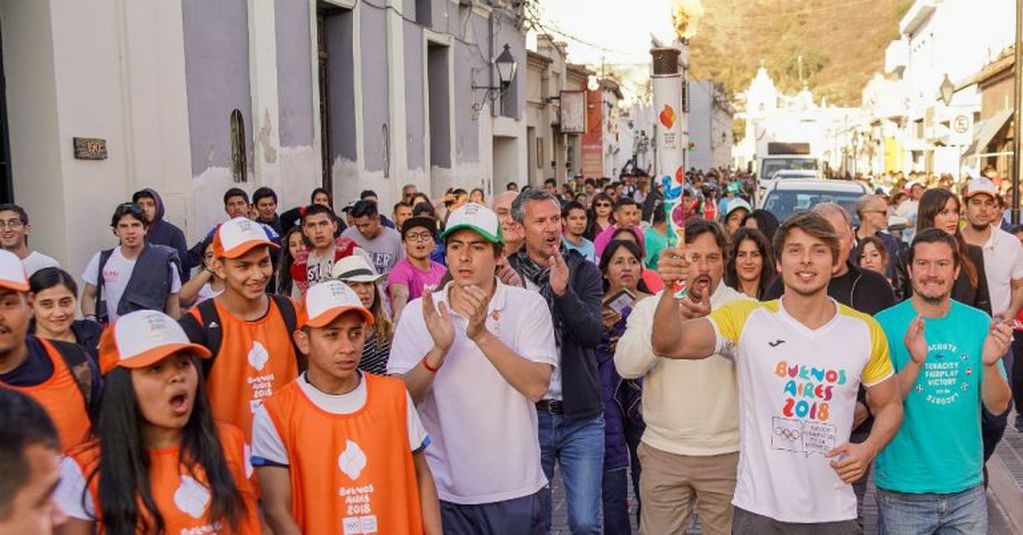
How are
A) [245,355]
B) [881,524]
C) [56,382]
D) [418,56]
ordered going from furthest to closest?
[418,56] → [881,524] → [245,355] → [56,382]

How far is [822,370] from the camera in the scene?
4.29 meters

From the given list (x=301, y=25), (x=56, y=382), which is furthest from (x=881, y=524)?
(x=301, y=25)

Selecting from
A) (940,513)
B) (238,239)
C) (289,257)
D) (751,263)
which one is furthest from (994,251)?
(238,239)

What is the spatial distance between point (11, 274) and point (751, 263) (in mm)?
3571

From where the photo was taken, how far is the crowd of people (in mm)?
3680

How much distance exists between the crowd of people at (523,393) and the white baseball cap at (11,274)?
0.5 inches

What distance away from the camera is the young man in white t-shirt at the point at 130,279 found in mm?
8133

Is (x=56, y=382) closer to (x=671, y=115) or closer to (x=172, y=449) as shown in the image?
(x=172, y=449)

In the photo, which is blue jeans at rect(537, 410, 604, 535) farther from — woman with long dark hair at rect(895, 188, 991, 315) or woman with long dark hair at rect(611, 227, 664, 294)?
woman with long dark hair at rect(895, 188, 991, 315)

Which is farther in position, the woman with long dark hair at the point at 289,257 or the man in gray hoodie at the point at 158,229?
the man in gray hoodie at the point at 158,229

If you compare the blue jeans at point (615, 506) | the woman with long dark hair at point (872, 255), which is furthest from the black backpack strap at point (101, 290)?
the woman with long dark hair at point (872, 255)

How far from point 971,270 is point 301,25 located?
995cm

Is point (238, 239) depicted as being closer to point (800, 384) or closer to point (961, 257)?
point (800, 384)

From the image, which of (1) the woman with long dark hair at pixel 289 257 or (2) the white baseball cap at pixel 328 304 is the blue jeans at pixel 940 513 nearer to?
(2) the white baseball cap at pixel 328 304
